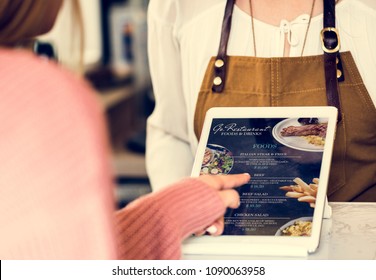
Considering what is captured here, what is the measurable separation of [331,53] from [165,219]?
0.79m

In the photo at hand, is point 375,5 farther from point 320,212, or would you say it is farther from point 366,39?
point 320,212

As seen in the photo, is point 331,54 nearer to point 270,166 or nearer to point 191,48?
point 191,48

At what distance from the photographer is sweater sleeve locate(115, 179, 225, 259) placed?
91cm

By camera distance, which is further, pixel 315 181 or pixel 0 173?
pixel 315 181

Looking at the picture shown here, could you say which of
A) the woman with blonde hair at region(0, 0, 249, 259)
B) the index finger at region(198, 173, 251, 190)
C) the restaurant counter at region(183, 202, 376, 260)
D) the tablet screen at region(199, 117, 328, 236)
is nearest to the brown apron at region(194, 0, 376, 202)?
the restaurant counter at region(183, 202, 376, 260)

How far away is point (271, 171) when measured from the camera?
3.91 ft

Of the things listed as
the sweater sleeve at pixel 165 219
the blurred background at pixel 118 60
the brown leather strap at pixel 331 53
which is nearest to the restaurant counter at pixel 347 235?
the sweater sleeve at pixel 165 219

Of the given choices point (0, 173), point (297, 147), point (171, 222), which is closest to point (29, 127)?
point (0, 173)

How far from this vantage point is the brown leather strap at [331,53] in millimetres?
1552

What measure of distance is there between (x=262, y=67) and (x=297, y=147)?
0.42 meters

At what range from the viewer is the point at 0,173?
0.63m

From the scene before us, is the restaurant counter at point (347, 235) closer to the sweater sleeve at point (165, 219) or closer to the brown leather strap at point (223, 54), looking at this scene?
the sweater sleeve at point (165, 219)

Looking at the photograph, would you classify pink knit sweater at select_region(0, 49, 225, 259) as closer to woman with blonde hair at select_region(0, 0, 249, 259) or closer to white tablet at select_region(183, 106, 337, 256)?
woman with blonde hair at select_region(0, 0, 249, 259)

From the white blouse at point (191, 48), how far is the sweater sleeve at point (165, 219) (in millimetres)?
670
